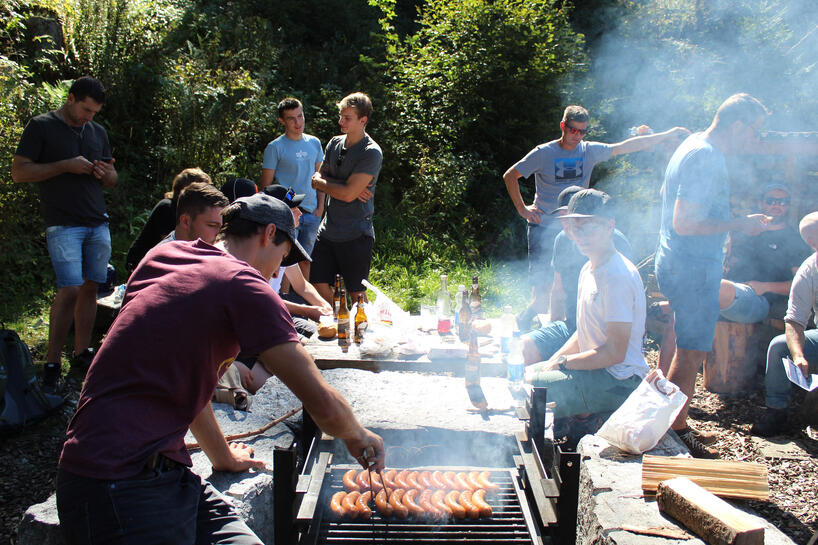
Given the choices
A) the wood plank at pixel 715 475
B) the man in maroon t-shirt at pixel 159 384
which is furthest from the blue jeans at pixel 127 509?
the wood plank at pixel 715 475

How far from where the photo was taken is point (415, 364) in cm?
425

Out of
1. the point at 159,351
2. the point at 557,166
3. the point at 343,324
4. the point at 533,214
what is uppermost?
the point at 557,166

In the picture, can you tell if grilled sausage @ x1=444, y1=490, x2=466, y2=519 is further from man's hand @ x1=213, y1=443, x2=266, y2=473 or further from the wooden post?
the wooden post

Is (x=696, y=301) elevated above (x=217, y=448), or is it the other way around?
(x=696, y=301)

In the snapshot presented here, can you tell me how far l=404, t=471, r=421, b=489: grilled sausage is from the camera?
10.1 feet

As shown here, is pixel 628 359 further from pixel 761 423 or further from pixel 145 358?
pixel 145 358

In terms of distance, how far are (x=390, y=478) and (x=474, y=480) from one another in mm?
432

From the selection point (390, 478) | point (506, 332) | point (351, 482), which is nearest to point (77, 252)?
point (351, 482)

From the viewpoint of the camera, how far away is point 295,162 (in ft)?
21.4

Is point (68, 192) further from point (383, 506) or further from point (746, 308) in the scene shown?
point (746, 308)

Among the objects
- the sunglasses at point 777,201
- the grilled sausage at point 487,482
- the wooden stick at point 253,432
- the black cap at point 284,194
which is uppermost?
the black cap at point 284,194

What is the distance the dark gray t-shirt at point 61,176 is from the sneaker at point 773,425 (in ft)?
18.1

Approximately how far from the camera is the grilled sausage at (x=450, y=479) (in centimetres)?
308

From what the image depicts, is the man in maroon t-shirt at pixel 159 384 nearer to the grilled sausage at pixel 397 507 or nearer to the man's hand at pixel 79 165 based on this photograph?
the grilled sausage at pixel 397 507
